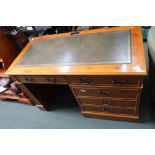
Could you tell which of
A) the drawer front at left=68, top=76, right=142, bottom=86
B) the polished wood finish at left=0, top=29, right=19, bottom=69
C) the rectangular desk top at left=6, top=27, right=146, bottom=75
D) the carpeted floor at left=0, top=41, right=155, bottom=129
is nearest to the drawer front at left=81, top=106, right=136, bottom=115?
the carpeted floor at left=0, top=41, right=155, bottom=129

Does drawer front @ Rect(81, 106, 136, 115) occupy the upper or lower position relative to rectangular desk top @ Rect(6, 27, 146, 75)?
lower

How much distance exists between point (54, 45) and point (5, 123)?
1052 millimetres

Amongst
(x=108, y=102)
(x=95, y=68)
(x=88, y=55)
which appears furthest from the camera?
(x=108, y=102)

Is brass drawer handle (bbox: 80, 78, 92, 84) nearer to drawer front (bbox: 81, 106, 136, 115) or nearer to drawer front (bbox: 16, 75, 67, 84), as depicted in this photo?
drawer front (bbox: 16, 75, 67, 84)

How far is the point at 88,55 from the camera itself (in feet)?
3.98

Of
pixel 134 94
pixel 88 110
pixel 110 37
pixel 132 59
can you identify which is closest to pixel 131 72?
pixel 132 59

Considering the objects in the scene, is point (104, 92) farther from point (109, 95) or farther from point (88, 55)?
point (88, 55)

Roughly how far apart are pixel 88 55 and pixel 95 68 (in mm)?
171

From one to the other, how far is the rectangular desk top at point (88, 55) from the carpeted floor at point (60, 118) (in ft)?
2.17

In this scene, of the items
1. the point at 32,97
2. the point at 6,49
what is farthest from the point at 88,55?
the point at 6,49

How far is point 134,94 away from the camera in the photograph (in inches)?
45.9

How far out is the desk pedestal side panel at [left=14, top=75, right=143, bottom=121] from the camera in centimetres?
110

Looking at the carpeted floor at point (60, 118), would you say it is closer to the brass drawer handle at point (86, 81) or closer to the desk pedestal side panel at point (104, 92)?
the desk pedestal side panel at point (104, 92)

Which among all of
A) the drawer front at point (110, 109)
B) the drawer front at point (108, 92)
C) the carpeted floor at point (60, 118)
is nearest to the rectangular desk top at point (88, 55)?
the drawer front at point (108, 92)
